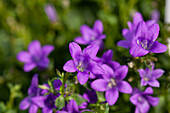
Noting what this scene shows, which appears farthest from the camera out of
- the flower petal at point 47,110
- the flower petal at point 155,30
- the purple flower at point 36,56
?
the purple flower at point 36,56

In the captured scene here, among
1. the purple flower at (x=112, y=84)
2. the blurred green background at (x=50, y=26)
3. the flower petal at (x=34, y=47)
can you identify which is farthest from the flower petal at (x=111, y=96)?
the flower petal at (x=34, y=47)

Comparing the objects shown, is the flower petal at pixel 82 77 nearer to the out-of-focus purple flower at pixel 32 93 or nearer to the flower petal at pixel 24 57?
the out-of-focus purple flower at pixel 32 93

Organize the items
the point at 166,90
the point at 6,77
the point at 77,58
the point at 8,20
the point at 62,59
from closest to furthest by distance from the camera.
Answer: the point at 77,58
the point at 166,90
the point at 62,59
the point at 6,77
the point at 8,20

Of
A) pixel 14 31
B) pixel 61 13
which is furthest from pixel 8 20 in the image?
pixel 61 13

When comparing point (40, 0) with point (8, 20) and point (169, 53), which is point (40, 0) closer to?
point (8, 20)

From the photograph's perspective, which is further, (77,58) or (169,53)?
(169,53)

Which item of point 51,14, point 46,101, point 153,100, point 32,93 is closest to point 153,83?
point 153,100

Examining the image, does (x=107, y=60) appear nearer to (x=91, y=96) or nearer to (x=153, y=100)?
(x=91, y=96)
